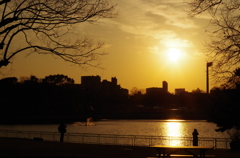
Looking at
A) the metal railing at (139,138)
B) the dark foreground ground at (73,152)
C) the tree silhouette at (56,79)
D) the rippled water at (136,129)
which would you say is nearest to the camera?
the dark foreground ground at (73,152)

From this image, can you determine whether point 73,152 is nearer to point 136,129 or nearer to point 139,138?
point 139,138

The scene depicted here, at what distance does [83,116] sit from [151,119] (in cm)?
2594

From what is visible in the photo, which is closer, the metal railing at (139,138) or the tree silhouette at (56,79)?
the metal railing at (139,138)

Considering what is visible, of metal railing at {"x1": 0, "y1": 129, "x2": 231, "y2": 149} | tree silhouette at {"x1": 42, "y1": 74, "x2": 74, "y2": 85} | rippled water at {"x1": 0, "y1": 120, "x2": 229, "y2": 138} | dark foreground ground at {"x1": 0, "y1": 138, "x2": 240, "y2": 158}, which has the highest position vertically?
tree silhouette at {"x1": 42, "y1": 74, "x2": 74, "y2": 85}

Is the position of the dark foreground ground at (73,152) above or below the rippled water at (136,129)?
below

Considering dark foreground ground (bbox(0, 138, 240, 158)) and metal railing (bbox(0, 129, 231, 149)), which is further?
metal railing (bbox(0, 129, 231, 149))

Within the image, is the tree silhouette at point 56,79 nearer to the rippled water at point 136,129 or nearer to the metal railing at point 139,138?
the rippled water at point 136,129

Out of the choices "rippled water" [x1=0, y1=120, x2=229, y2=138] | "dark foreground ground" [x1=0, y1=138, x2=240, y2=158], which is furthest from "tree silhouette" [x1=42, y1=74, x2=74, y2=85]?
"dark foreground ground" [x1=0, y1=138, x2=240, y2=158]

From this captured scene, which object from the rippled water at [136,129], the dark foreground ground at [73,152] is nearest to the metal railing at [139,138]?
the dark foreground ground at [73,152]

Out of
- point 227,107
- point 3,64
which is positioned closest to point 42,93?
point 227,107

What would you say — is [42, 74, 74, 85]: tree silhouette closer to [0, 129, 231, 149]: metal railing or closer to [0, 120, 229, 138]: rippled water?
[0, 120, 229, 138]: rippled water

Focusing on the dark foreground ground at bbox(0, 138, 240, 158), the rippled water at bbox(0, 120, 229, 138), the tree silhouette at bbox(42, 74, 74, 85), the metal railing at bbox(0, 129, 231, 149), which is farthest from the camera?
the tree silhouette at bbox(42, 74, 74, 85)

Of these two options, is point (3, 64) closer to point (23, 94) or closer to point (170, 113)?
point (23, 94)

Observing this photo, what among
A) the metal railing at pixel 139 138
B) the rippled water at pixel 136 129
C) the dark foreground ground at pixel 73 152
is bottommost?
the dark foreground ground at pixel 73 152
